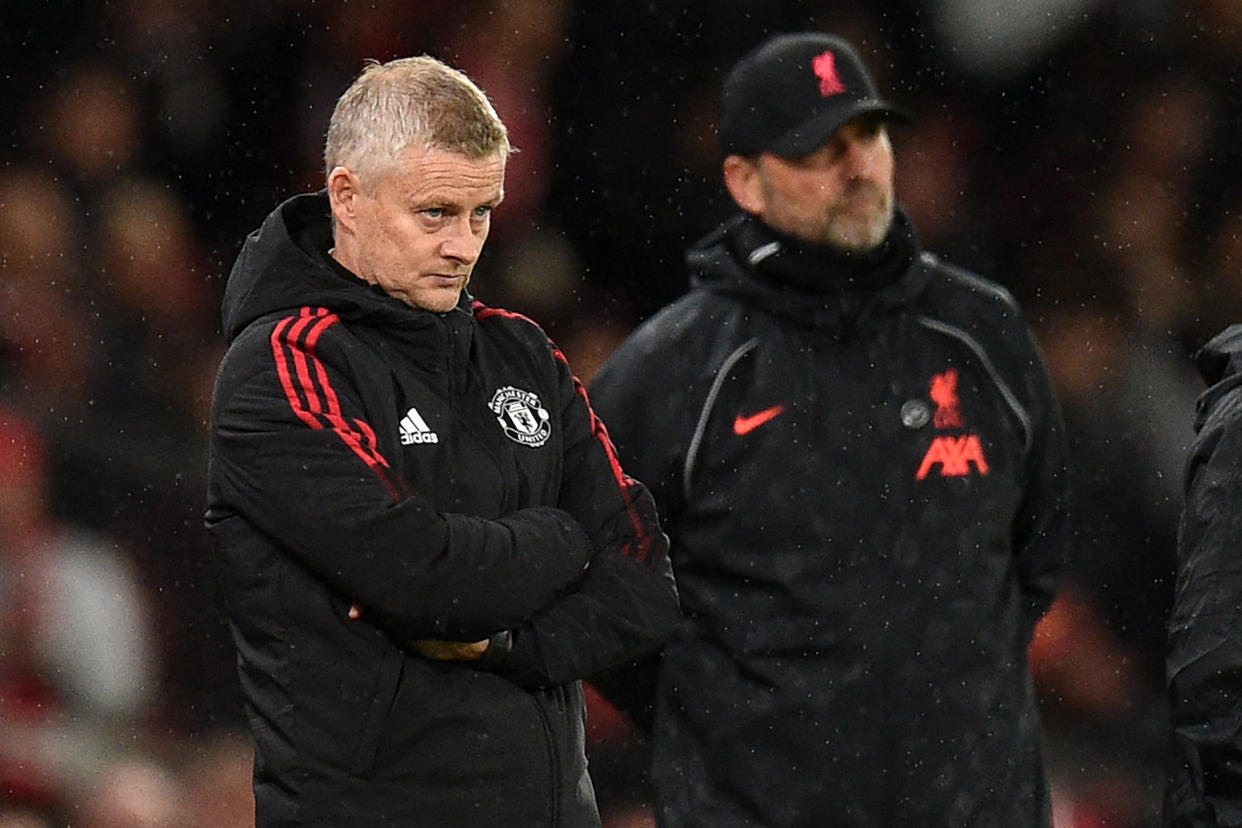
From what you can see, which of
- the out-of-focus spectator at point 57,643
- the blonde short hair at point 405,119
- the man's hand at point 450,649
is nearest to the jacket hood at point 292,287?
the blonde short hair at point 405,119

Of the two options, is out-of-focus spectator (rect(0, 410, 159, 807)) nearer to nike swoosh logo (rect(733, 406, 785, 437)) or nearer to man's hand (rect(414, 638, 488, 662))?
nike swoosh logo (rect(733, 406, 785, 437))

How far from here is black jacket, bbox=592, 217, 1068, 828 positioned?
141 inches

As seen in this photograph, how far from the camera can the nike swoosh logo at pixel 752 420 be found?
3.62 metres

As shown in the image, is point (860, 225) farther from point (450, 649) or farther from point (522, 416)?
point (450, 649)

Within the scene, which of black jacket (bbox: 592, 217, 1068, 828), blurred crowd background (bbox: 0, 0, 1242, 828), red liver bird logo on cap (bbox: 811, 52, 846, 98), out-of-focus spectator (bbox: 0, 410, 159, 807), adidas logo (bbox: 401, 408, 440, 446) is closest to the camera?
adidas logo (bbox: 401, 408, 440, 446)

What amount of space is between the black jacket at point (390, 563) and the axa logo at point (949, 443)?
905 millimetres

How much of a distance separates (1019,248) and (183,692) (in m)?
2.46

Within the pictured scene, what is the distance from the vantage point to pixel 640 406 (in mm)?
3662

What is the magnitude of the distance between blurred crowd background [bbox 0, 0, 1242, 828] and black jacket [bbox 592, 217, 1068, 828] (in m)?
1.57

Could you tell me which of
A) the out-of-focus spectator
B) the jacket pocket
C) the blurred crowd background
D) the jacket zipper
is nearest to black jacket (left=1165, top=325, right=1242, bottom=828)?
the jacket zipper

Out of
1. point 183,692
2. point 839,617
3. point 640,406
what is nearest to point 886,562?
point 839,617

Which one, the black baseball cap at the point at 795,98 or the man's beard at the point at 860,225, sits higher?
the black baseball cap at the point at 795,98

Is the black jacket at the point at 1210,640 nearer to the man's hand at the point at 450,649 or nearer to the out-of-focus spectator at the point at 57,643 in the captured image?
the man's hand at the point at 450,649

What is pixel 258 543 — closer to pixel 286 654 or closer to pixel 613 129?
pixel 286 654
